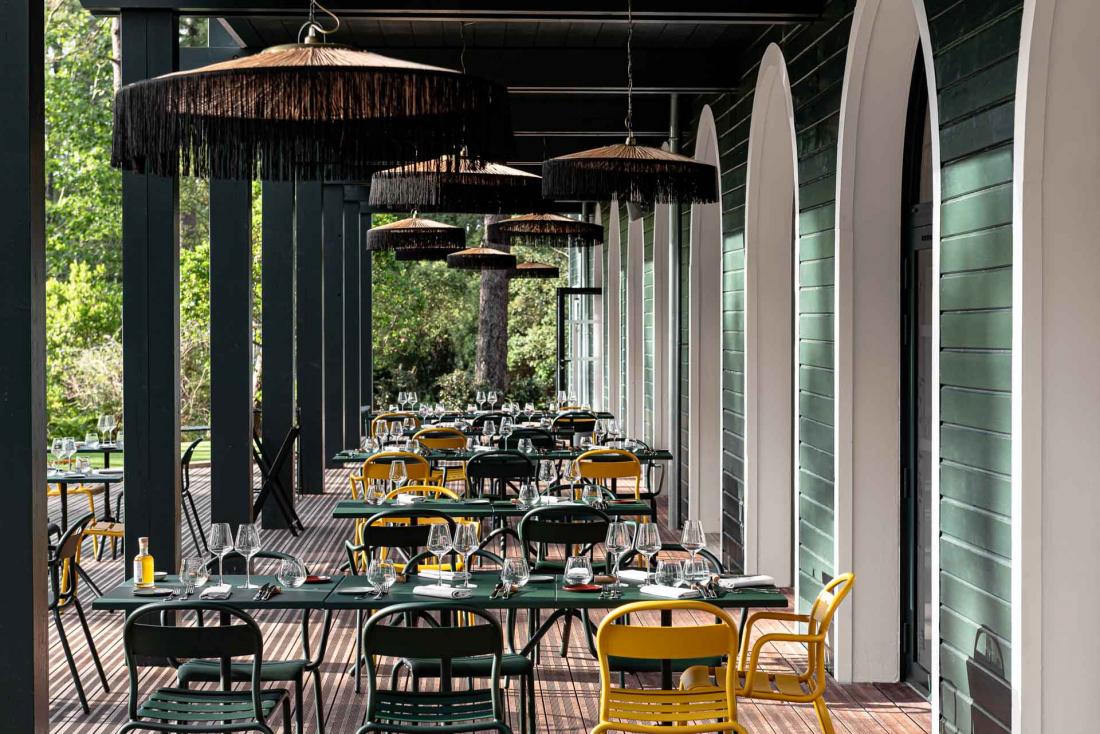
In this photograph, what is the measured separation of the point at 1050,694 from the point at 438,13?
12.8 feet

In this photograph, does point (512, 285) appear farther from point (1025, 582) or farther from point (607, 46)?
point (1025, 582)

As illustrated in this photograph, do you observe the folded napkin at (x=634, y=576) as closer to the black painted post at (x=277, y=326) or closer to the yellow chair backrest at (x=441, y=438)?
the yellow chair backrest at (x=441, y=438)

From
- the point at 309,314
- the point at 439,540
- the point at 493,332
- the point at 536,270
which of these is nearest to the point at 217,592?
the point at 439,540

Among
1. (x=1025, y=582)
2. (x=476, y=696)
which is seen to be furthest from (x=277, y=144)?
(x=1025, y=582)

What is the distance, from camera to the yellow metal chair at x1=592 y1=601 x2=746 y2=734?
3977 millimetres

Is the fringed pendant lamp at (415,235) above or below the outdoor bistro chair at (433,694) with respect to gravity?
above

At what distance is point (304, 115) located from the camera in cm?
338

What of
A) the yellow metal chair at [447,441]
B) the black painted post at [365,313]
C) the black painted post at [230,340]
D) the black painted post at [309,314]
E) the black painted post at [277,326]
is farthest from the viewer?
the black painted post at [365,313]

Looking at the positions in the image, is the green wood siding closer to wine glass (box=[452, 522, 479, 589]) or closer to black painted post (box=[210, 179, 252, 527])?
wine glass (box=[452, 522, 479, 589])

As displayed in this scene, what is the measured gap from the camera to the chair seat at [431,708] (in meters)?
4.05

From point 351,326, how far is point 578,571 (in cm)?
1164

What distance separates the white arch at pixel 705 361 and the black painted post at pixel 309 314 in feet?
13.1

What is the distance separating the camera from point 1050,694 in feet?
12.9

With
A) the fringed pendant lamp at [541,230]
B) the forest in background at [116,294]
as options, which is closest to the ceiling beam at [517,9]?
the fringed pendant lamp at [541,230]
